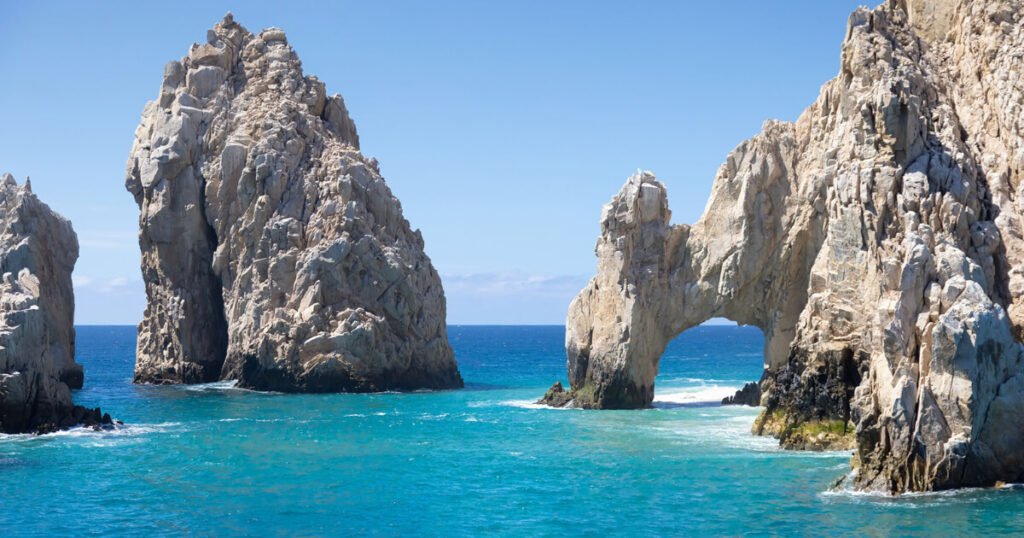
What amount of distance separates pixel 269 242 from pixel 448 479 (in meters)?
40.4

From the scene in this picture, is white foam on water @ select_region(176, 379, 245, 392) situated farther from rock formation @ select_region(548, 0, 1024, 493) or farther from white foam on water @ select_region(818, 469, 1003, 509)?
white foam on water @ select_region(818, 469, 1003, 509)

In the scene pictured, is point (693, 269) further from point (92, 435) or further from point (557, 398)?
point (92, 435)

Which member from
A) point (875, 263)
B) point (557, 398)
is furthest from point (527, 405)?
point (875, 263)

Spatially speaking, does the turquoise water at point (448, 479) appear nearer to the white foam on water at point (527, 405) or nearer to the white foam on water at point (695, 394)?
the white foam on water at point (527, 405)

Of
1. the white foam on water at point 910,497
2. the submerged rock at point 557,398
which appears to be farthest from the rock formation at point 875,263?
the submerged rock at point 557,398

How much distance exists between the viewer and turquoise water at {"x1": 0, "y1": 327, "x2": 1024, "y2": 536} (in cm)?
2808

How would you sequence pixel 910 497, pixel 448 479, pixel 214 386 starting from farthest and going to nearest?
pixel 214 386 → pixel 448 479 → pixel 910 497

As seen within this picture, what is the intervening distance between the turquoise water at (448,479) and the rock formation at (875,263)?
1932mm

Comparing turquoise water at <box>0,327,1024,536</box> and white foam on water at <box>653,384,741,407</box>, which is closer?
turquoise water at <box>0,327,1024,536</box>

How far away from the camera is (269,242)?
72062 mm

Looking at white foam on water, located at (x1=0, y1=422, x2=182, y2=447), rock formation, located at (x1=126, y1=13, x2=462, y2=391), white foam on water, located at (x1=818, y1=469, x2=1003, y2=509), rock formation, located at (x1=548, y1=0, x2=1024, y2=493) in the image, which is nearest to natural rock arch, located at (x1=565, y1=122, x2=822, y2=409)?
rock formation, located at (x1=548, y1=0, x2=1024, y2=493)

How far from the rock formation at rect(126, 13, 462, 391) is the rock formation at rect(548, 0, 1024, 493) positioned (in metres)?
20.4

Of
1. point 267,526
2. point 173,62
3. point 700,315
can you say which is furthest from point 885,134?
point 173,62

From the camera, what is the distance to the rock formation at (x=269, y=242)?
69938mm
